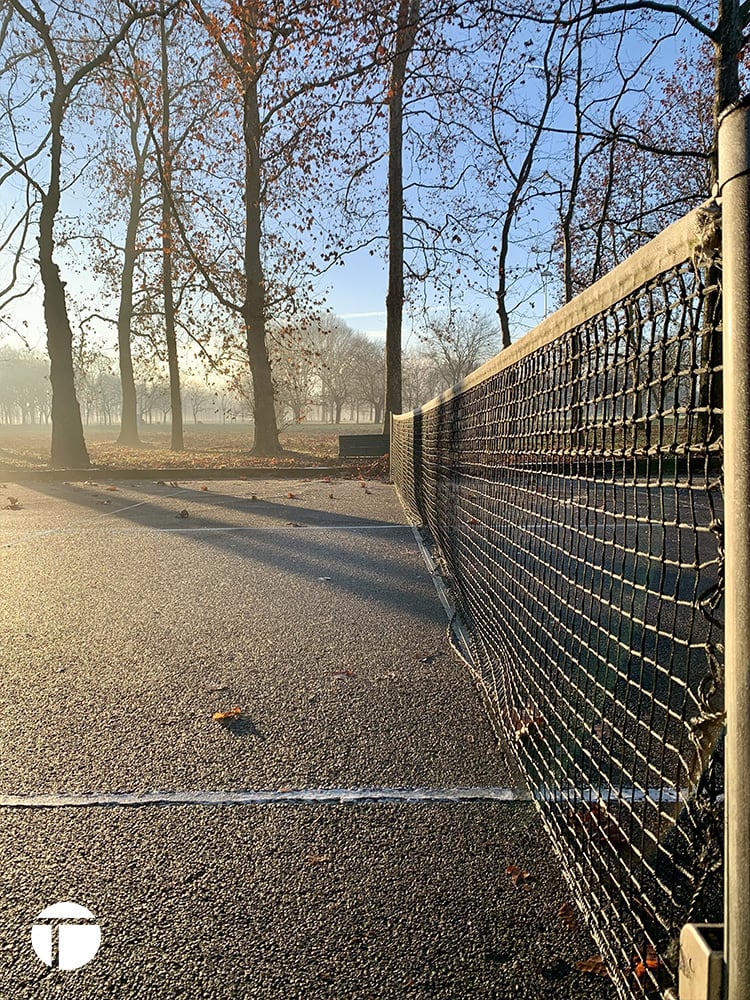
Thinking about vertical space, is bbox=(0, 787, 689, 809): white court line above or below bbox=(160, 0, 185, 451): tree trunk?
below

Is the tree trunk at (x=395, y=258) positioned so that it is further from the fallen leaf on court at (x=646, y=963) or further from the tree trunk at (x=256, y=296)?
the fallen leaf on court at (x=646, y=963)

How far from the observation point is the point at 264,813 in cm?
195

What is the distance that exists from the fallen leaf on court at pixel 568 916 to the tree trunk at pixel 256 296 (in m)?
16.0

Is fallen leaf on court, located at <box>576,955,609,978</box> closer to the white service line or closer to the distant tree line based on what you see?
the white service line

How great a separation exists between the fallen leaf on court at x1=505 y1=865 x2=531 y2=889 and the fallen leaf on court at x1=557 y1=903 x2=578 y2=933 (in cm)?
10

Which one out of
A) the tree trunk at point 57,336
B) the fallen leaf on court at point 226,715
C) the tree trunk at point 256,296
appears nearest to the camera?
the fallen leaf on court at point 226,715

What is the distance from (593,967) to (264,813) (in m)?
0.95

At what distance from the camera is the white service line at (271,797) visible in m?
2.00

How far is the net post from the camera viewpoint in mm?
866

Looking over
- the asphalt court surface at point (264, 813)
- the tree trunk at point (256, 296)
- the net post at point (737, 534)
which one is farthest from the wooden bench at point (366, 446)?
the net post at point (737, 534)

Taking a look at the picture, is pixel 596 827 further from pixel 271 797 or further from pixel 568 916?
pixel 271 797

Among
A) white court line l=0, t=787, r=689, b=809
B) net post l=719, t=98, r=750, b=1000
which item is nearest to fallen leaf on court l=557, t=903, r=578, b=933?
white court line l=0, t=787, r=689, b=809

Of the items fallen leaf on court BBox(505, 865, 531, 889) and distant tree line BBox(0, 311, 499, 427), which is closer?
fallen leaf on court BBox(505, 865, 531, 889)

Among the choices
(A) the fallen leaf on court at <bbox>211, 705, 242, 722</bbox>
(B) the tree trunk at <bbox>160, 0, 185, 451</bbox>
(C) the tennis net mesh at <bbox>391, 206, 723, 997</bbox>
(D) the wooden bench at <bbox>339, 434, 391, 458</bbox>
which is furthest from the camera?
(B) the tree trunk at <bbox>160, 0, 185, 451</bbox>
